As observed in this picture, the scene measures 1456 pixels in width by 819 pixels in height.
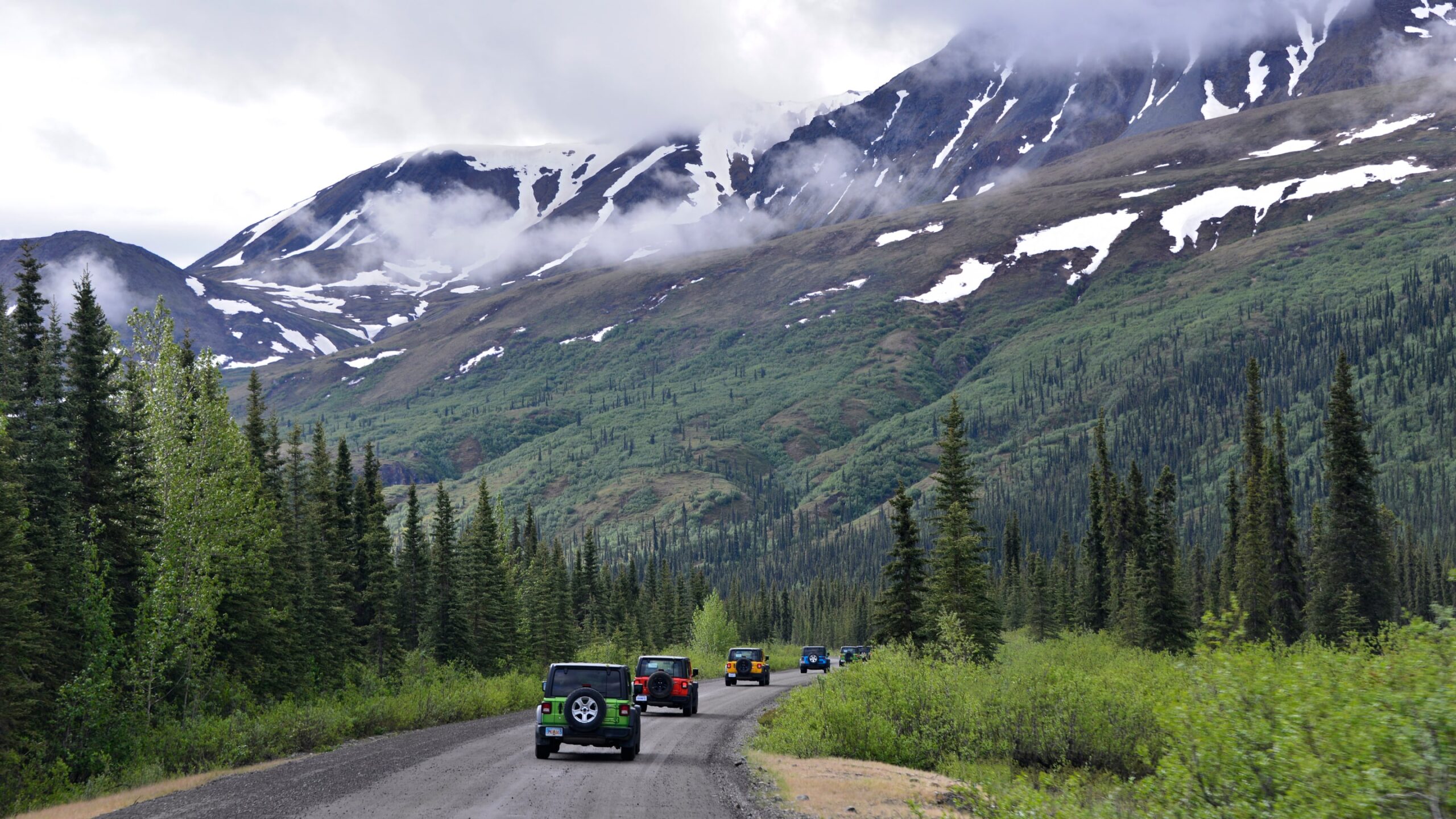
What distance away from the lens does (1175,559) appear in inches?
2702

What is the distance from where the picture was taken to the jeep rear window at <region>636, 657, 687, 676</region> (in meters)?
41.2

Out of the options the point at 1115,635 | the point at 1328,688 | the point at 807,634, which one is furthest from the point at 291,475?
the point at 807,634

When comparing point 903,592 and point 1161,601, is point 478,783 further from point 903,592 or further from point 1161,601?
point 1161,601

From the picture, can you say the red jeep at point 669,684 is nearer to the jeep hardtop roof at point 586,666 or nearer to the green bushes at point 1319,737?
the jeep hardtop roof at point 586,666

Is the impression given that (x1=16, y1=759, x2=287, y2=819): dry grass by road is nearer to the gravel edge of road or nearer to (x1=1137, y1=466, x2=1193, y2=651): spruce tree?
the gravel edge of road

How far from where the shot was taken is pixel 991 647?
50344 mm

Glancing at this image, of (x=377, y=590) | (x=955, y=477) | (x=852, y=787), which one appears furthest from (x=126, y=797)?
(x=955, y=477)

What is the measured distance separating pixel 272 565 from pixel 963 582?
30073 millimetres

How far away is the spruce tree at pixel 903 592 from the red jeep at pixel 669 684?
12.5 m

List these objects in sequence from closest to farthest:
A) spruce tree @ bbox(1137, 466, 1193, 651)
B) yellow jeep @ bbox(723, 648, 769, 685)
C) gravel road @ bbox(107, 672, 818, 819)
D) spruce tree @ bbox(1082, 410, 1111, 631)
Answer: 1. gravel road @ bbox(107, 672, 818, 819)
2. spruce tree @ bbox(1137, 466, 1193, 651)
3. yellow jeep @ bbox(723, 648, 769, 685)
4. spruce tree @ bbox(1082, 410, 1111, 631)

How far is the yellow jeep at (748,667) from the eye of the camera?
6431 centimetres

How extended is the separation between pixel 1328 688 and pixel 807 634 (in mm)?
150220

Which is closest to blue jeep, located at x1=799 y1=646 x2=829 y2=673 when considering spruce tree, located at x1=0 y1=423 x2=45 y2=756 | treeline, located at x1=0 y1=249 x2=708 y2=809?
treeline, located at x1=0 y1=249 x2=708 y2=809

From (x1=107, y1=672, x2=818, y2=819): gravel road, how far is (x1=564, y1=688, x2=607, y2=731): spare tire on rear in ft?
2.88
